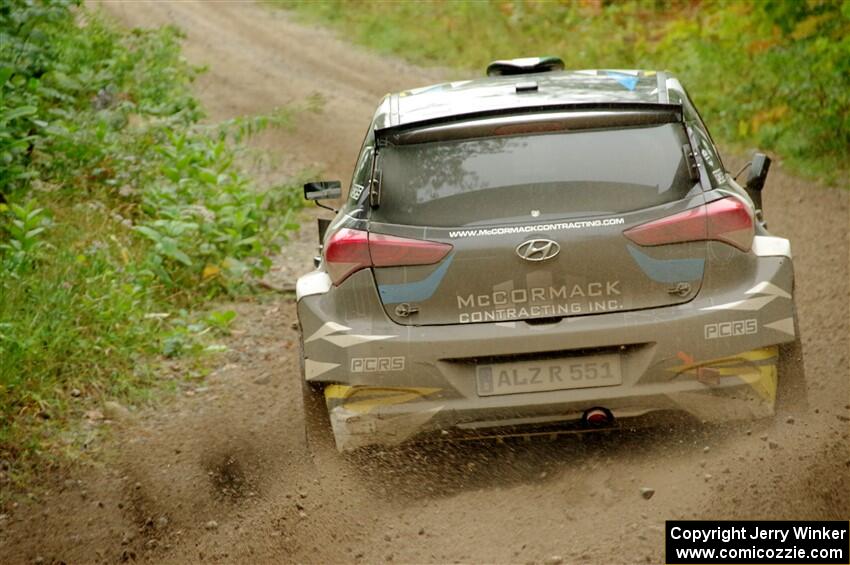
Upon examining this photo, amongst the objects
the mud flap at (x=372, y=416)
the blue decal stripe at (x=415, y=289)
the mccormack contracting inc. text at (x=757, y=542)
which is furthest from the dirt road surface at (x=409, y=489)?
the blue decal stripe at (x=415, y=289)

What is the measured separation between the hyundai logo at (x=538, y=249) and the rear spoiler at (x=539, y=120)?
557 mm

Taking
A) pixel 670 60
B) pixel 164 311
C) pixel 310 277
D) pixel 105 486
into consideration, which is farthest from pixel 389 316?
pixel 670 60

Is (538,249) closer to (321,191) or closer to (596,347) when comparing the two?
(596,347)

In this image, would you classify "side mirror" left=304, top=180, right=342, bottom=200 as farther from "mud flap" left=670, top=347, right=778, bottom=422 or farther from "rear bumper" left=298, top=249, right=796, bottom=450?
"mud flap" left=670, top=347, right=778, bottom=422

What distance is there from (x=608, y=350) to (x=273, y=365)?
3.49m

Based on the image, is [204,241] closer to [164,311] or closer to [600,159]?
[164,311]

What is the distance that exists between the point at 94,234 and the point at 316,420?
441 cm

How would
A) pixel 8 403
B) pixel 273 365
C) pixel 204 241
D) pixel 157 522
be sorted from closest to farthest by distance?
pixel 157 522
pixel 8 403
pixel 273 365
pixel 204 241

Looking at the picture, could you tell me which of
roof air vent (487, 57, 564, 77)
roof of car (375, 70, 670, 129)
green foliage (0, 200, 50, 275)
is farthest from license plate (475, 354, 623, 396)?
green foliage (0, 200, 50, 275)

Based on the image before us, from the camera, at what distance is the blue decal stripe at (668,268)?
15.6 ft

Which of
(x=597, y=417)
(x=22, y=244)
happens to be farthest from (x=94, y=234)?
(x=597, y=417)

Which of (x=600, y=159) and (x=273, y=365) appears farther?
(x=273, y=365)

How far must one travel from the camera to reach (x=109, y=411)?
6.78 m

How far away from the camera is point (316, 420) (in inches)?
205
